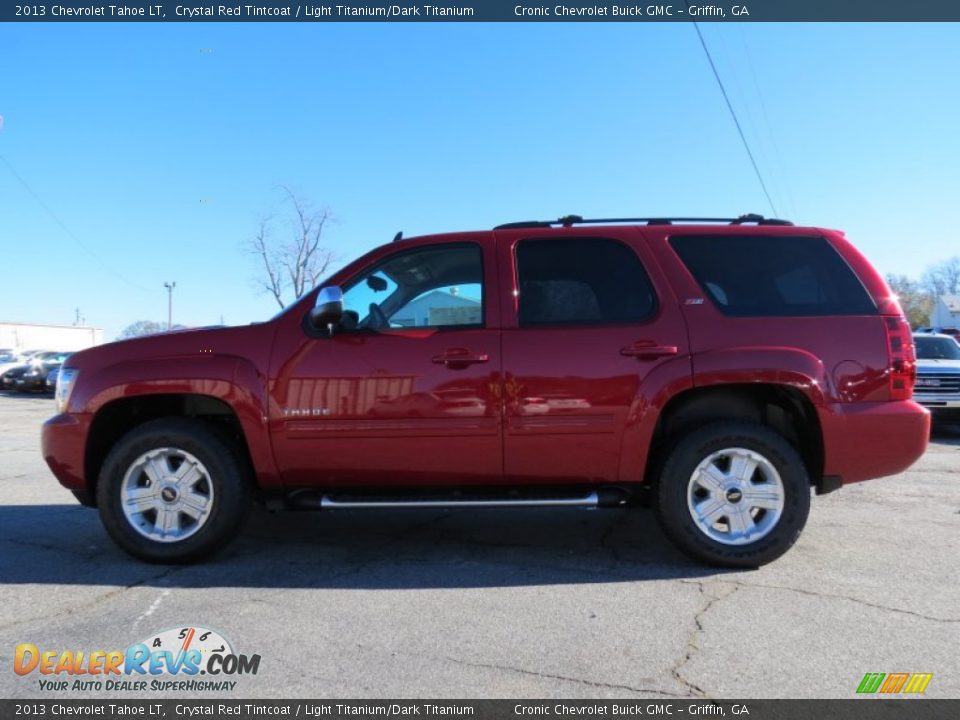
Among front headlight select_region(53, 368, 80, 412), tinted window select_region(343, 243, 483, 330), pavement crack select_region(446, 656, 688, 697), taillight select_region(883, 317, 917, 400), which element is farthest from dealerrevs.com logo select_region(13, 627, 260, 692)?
taillight select_region(883, 317, 917, 400)

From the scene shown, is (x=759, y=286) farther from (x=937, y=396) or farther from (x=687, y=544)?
(x=937, y=396)

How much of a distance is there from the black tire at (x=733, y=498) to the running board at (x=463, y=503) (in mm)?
443

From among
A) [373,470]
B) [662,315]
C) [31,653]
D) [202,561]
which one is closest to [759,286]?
[662,315]

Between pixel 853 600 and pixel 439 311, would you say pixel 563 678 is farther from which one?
pixel 439 311

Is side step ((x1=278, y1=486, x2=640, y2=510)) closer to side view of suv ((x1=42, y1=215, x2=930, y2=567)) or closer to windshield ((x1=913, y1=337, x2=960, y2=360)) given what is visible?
side view of suv ((x1=42, y1=215, x2=930, y2=567))

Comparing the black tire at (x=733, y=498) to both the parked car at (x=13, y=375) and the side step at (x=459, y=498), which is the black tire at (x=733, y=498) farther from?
the parked car at (x=13, y=375)

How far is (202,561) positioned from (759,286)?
369 centimetres

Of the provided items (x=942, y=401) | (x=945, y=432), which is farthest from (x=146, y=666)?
(x=945, y=432)

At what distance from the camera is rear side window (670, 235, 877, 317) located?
3867 mm

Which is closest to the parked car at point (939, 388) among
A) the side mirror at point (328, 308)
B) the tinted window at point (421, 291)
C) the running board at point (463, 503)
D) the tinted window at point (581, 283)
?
the tinted window at point (581, 283)

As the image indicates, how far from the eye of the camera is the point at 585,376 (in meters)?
3.78

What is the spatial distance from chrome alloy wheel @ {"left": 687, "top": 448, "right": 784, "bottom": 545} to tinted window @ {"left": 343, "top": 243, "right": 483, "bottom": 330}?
1.57m

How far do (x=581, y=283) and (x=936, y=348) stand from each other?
33.4 feet

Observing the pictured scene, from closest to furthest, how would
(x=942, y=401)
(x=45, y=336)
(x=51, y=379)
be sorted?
(x=942, y=401), (x=51, y=379), (x=45, y=336)
